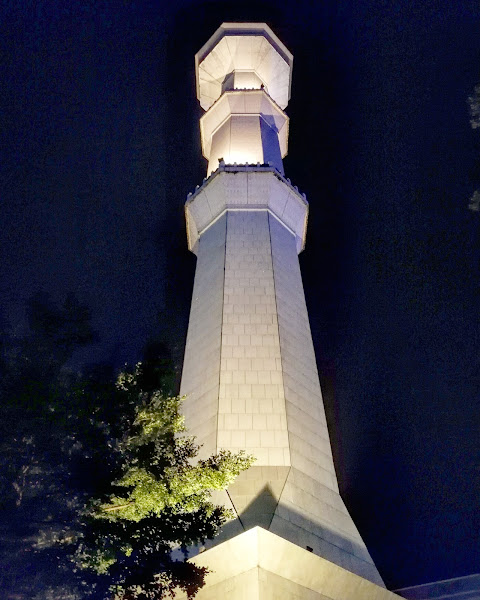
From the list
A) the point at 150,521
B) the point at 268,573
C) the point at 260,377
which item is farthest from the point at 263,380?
the point at 150,521

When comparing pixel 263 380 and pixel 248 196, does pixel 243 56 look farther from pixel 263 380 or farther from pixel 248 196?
pixel 263 380

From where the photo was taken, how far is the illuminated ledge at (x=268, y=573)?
37.8ft

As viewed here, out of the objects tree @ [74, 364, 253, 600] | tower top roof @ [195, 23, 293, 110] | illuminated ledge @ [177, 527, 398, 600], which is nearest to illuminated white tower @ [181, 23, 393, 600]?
illuminated ledge @ [177, 527, 398, 600]

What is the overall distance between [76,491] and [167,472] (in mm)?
2082

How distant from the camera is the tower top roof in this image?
103ft

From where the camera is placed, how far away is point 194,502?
1126 cm

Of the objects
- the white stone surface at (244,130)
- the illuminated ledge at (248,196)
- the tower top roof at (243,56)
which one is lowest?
the illuminated ledge at (248,196)

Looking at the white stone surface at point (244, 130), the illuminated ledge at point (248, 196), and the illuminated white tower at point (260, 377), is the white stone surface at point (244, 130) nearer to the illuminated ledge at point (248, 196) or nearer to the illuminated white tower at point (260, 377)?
the illuminated white tower at point (260, 377)

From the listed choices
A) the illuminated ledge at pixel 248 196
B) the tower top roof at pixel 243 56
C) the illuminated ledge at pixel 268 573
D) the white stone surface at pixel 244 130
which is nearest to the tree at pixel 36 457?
the illuminated ledge at pixel 268 573

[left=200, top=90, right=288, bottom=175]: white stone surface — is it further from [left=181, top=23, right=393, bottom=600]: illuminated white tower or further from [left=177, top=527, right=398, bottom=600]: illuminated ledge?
[left=177, top=527, right=398, bottom=600]: illuminated ledge

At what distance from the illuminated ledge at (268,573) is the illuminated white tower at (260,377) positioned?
2 centimetres

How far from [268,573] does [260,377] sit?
6.57m

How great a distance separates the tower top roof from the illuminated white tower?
2.00m

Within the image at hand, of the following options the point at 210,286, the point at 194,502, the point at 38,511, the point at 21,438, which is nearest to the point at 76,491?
the point at 38,511
